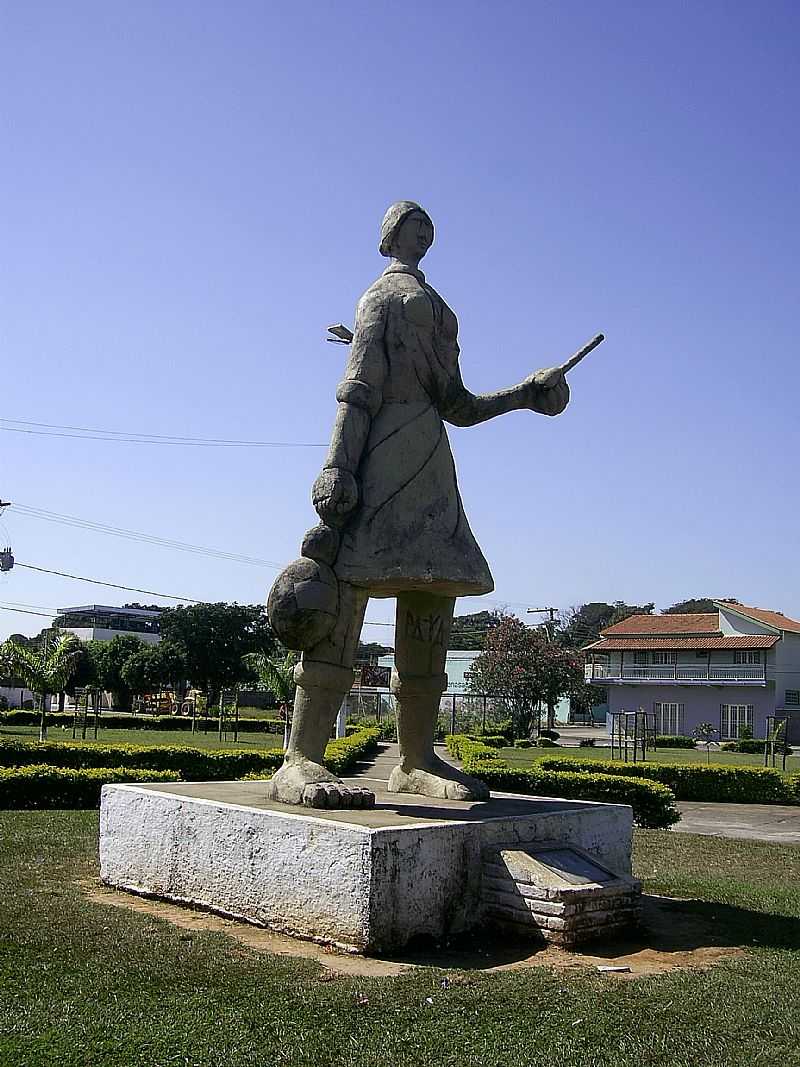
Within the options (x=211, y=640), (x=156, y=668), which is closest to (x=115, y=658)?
(x=156, y=668)

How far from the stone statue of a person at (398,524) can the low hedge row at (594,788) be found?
4847 mm

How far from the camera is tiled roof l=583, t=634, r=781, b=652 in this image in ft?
132

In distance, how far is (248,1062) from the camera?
349 centimetres

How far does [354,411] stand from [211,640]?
48371mm

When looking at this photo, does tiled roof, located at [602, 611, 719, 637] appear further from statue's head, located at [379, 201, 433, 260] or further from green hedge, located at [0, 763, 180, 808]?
statue's head, located at [379, 201, 433, 260]

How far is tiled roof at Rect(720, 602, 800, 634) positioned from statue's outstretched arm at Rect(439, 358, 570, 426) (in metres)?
36.7

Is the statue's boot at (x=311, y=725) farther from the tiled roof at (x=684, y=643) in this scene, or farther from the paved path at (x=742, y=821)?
the tiled roof at (x=684, y=643)

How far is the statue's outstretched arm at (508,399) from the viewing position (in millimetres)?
6688

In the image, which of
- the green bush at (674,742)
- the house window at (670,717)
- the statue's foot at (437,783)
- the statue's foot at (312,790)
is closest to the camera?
the statue's foot at (312,790)

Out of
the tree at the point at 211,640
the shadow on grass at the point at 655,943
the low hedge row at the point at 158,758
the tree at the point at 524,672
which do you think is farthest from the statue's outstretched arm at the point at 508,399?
the tree at the point at 211,640

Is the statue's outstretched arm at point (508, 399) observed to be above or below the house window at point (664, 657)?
above

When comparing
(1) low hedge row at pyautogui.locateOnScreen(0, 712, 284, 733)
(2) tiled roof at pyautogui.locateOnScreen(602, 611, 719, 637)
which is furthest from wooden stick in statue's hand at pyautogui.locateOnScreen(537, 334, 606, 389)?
(2) tiled roof at pyautogui.locateOnScreen(602, 611, 719, 637)

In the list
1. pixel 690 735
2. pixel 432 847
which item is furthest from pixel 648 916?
pixel 690 735

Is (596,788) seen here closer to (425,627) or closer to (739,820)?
(739,820)
